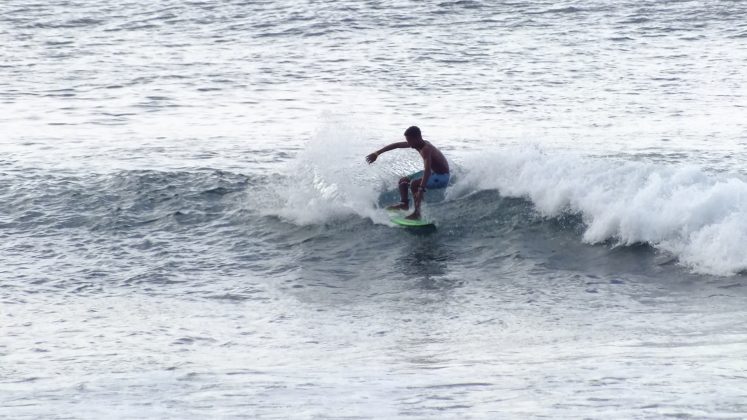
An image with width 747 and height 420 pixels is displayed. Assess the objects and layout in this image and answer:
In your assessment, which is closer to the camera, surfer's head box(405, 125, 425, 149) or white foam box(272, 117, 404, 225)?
surfer's head box(405, 125, 425, 149)

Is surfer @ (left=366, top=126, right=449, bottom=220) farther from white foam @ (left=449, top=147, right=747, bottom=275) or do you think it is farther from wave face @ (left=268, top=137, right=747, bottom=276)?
white foam @ (left=449, top=147, right=747, bottom=275)

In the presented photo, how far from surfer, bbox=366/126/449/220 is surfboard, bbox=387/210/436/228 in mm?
67

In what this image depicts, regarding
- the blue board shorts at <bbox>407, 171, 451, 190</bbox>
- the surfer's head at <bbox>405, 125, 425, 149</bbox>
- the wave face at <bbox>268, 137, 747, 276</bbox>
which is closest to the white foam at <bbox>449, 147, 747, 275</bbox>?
the wave face at <bbox>268, 137, 747, 276</bbox>

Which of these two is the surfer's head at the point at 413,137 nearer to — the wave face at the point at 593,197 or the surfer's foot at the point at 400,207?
the surfer's foot at the point at 400,207

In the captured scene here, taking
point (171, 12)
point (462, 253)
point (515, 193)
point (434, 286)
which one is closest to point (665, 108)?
point (515, 193)

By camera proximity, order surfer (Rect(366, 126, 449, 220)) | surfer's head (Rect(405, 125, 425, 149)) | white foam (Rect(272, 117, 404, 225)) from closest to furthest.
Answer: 1. surfer's head (Rect(405, 125, 425, 149))
2. surfer (Rect(366, 126, 449, 220))
3. white foam (Rect(272, 117, 404, 225))

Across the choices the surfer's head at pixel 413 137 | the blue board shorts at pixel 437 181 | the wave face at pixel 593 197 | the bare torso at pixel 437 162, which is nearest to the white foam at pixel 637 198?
the wave face at pixel 593 197

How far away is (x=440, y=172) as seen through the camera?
1756 cm

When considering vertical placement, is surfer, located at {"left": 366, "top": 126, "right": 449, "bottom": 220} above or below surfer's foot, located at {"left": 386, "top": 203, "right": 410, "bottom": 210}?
above

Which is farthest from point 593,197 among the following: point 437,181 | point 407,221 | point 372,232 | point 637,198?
point 372,232

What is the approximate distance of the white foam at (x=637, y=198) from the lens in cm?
1502

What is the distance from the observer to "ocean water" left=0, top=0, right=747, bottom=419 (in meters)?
10.5

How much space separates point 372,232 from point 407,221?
0.56 metres

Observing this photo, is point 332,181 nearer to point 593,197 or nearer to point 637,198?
point 593,197
